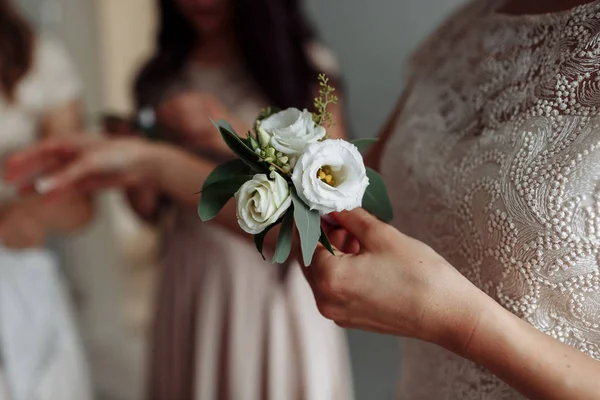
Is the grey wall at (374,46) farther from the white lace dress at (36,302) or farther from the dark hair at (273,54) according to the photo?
the white lace dress at (36,302)

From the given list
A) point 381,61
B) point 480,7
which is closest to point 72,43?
point 381,61

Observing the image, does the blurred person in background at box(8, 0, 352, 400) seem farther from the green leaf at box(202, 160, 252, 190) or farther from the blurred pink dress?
the green leaf at box(202, 160, 252, 190)

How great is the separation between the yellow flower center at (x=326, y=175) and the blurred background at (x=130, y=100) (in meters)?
0.87

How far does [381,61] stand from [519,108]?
78cm

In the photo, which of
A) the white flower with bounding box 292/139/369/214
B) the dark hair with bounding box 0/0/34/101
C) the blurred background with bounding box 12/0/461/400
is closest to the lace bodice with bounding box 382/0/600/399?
the white flower with bounding box 292/139/369/214

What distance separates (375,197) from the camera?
543 millimetres

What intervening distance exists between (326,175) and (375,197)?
0.35ft

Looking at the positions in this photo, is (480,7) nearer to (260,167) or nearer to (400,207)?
(400,207)

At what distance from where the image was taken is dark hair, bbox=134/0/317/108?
3.91ft

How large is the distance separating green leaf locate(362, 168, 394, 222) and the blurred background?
0.78 metres

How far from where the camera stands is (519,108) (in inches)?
21.4

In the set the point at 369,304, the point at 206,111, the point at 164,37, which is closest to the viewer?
the point at 369,304

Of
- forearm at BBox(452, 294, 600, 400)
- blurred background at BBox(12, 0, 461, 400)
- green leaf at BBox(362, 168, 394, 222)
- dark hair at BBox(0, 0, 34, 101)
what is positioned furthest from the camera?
blurred background at BBox(12, 0, 461, 400)

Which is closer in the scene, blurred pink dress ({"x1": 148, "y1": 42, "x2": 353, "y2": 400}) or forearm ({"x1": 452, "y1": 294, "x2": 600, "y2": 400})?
forearm ({"x1": 452, "y1": 294, "x2": 600, "y2": 400})
